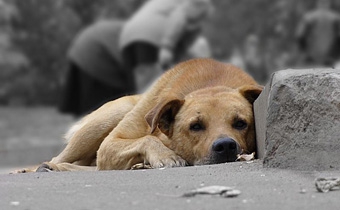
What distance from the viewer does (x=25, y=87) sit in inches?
1158

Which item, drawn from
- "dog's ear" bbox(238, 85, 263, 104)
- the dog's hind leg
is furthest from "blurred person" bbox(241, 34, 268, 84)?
"dog's ear" bbox(238, 85, 263, 104)

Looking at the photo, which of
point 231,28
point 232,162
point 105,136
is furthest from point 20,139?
point 232,162

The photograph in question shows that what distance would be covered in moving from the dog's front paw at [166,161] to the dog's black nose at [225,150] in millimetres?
276

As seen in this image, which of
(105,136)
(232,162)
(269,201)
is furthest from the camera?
(105,136)

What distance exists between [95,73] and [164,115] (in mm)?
10882

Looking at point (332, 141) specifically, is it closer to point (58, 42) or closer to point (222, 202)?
point (222, 202)

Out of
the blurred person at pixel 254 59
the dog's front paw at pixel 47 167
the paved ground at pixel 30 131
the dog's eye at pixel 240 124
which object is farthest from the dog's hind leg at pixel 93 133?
the blurred person at pixel 254 59

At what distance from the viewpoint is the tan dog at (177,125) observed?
24.8 feet

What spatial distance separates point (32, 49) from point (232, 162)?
23.3m

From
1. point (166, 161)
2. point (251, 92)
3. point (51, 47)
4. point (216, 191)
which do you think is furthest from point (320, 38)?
point (216, 191)

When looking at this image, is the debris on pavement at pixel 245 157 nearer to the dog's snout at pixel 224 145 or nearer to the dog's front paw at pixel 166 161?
the dog's snout at pixel 224 145

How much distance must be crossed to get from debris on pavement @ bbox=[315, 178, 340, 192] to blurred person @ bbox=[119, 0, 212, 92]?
11.5 m

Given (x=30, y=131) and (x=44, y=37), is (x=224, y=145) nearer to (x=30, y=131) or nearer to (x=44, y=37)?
(x=30, y=131)

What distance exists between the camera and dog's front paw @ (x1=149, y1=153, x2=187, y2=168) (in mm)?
7418
